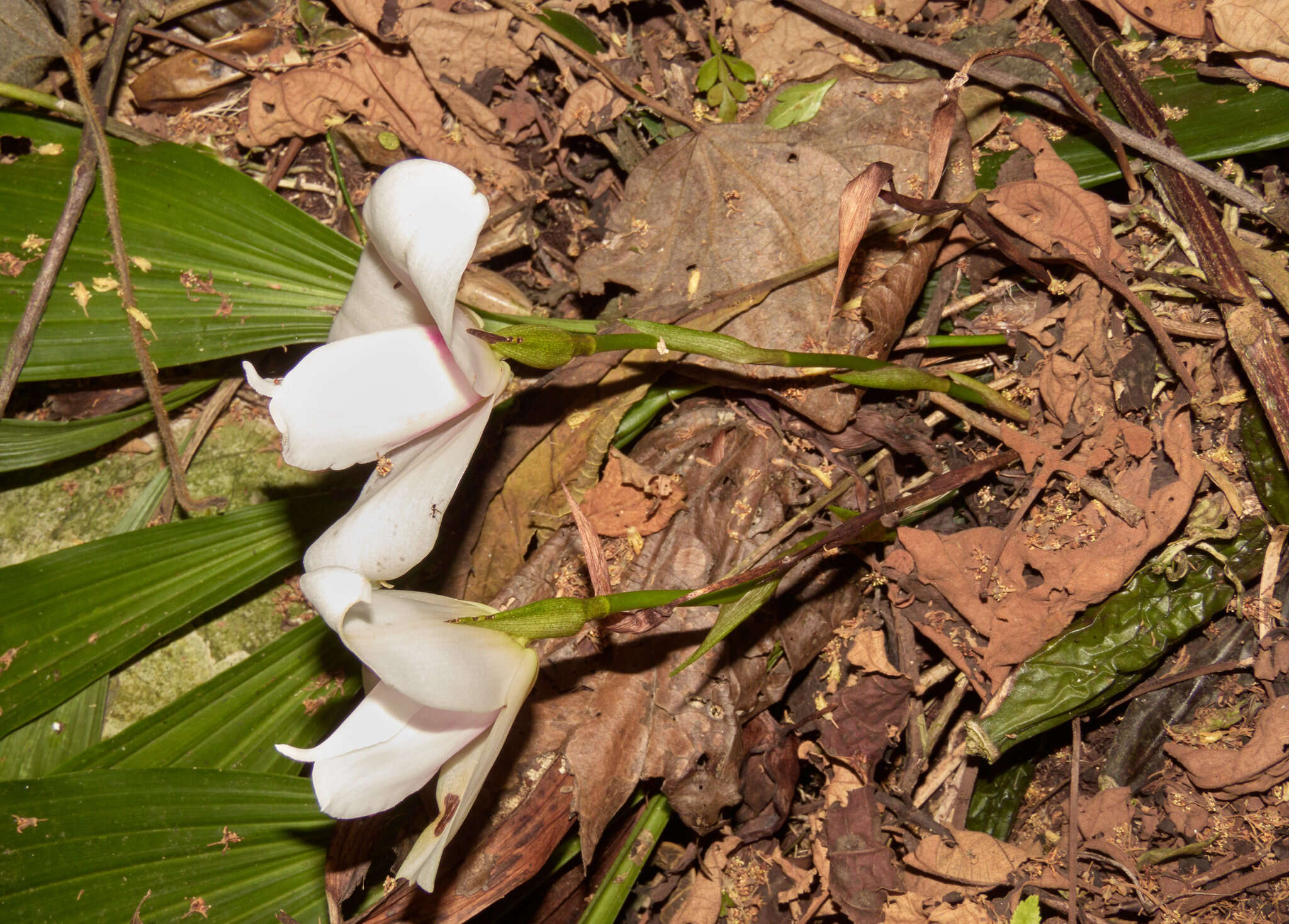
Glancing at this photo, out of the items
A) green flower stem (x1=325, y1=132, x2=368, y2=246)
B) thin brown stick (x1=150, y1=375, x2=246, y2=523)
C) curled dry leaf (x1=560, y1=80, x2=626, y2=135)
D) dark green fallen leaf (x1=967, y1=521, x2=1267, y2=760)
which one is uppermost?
curled dry leaf (x1=560, y1=80, x2=626, y2=135)

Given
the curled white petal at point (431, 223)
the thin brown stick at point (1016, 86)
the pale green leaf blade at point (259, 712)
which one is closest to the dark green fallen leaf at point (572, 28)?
the thin brown stick at point (1016, 86)

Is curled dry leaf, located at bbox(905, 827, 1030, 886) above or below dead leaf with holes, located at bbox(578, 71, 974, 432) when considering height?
below

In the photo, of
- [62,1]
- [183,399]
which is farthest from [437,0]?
[183,399]

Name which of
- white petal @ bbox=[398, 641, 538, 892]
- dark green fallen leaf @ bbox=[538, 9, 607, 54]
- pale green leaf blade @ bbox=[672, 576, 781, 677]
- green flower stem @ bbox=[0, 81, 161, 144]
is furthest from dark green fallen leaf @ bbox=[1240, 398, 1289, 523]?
green flower stem @ bbox=[0, 81, 161, 144]

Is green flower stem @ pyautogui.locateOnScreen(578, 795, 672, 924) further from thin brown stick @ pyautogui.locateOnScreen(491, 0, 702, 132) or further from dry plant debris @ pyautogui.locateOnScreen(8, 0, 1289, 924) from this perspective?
thin brown stick @ pyautogui.locateOnScreen(491, 0, 702, 132)

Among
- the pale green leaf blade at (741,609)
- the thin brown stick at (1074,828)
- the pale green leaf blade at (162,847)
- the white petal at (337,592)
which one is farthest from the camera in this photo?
the thin brown stick at (1074,828)

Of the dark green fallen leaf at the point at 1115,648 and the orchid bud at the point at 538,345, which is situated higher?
the orchid bud at the point at 538,345

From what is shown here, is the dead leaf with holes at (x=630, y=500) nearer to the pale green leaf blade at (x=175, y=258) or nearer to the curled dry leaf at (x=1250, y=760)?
the pale green leaf blade at (x=175, y=258)

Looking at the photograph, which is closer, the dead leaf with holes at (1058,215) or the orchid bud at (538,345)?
the orchid bud at (538,345)
